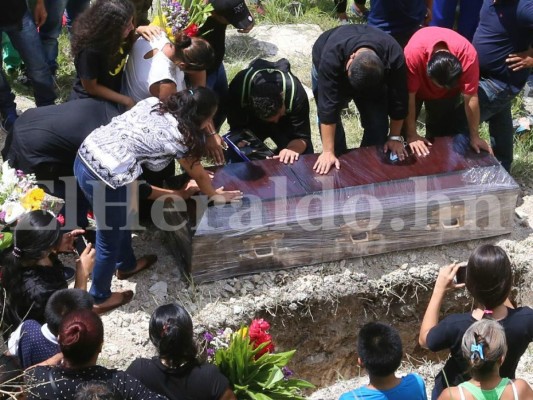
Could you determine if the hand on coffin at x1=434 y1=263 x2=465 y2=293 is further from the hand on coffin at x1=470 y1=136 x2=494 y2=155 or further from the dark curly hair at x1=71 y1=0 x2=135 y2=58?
the dark curly hair at x1=71 y1=0 x2=135 y2=58

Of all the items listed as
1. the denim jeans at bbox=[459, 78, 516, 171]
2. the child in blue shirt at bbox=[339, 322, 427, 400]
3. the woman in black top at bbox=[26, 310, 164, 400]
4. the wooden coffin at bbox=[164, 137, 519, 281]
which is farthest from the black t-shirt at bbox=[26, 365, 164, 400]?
the denim jeans at bbox=[459, 78, 516, 171]

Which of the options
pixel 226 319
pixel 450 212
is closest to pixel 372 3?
pixel 450 212

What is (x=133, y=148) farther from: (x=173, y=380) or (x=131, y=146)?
(x=173, y=380)

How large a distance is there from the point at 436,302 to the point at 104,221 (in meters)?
1.70

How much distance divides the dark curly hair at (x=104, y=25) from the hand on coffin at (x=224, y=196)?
38.1 inches

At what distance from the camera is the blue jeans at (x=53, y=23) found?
6.23 meters

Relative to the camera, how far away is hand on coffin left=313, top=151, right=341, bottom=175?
507cm

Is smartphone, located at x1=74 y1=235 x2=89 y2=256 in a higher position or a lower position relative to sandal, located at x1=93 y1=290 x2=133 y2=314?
higher

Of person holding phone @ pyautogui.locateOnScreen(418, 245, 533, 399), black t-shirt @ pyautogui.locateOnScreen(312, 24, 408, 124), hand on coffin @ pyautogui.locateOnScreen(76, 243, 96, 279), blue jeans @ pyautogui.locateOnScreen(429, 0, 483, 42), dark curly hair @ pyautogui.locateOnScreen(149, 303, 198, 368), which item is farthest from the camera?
blue jeans @ pyautogui.locateOnScreen(429, 0, 483, 42)

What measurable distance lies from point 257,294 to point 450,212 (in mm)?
1280

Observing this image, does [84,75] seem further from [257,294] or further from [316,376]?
[316,376]

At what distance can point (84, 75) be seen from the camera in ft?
15.3

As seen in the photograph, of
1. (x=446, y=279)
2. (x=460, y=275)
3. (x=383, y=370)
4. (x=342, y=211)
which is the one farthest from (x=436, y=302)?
(x=342, y=211)

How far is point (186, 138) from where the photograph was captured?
13.5 ft
